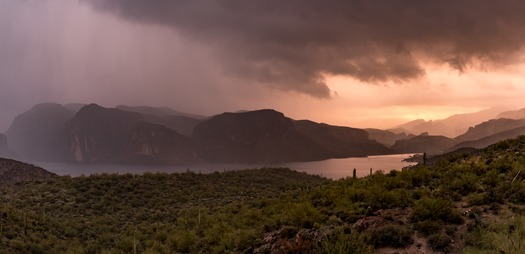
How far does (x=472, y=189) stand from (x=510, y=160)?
5872 millimetres

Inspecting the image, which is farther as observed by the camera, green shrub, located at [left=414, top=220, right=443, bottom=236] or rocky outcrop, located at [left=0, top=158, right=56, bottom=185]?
rocky outcrop, located at [left=0, top=158, right=56, bottom=185]

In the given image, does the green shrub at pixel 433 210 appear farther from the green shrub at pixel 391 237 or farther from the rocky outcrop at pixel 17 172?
the rocky outcrop at pixel 17 172

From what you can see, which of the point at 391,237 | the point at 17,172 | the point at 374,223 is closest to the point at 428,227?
the point at 391,237

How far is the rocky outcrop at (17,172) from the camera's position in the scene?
353ft

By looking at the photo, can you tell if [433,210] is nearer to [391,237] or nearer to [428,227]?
[428,227]

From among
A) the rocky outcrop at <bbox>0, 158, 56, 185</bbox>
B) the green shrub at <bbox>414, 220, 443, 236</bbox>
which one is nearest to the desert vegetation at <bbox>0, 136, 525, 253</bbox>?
the green shrub at <bbox>414, 220, 443, 236</bbox>

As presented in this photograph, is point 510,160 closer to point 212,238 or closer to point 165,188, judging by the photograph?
point 212,238

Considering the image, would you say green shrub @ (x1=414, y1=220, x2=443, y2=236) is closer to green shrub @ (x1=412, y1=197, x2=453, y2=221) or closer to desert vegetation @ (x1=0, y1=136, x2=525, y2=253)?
desert vegetation @ (x1=0, y1=136, x2=525, y2=253)

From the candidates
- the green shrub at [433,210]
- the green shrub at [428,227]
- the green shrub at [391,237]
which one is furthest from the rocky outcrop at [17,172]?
the green shrub at [428,227]

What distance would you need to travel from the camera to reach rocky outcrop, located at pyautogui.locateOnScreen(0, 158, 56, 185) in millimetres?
107556

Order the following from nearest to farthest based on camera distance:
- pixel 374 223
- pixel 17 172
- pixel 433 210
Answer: pixel 374 223 < pixel 433 210 < pixel 17 172

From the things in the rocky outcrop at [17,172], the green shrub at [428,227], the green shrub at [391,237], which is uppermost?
the green shrub at [428,227]

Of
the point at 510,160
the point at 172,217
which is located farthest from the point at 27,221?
the point at 510,160

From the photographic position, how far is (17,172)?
374 feet
